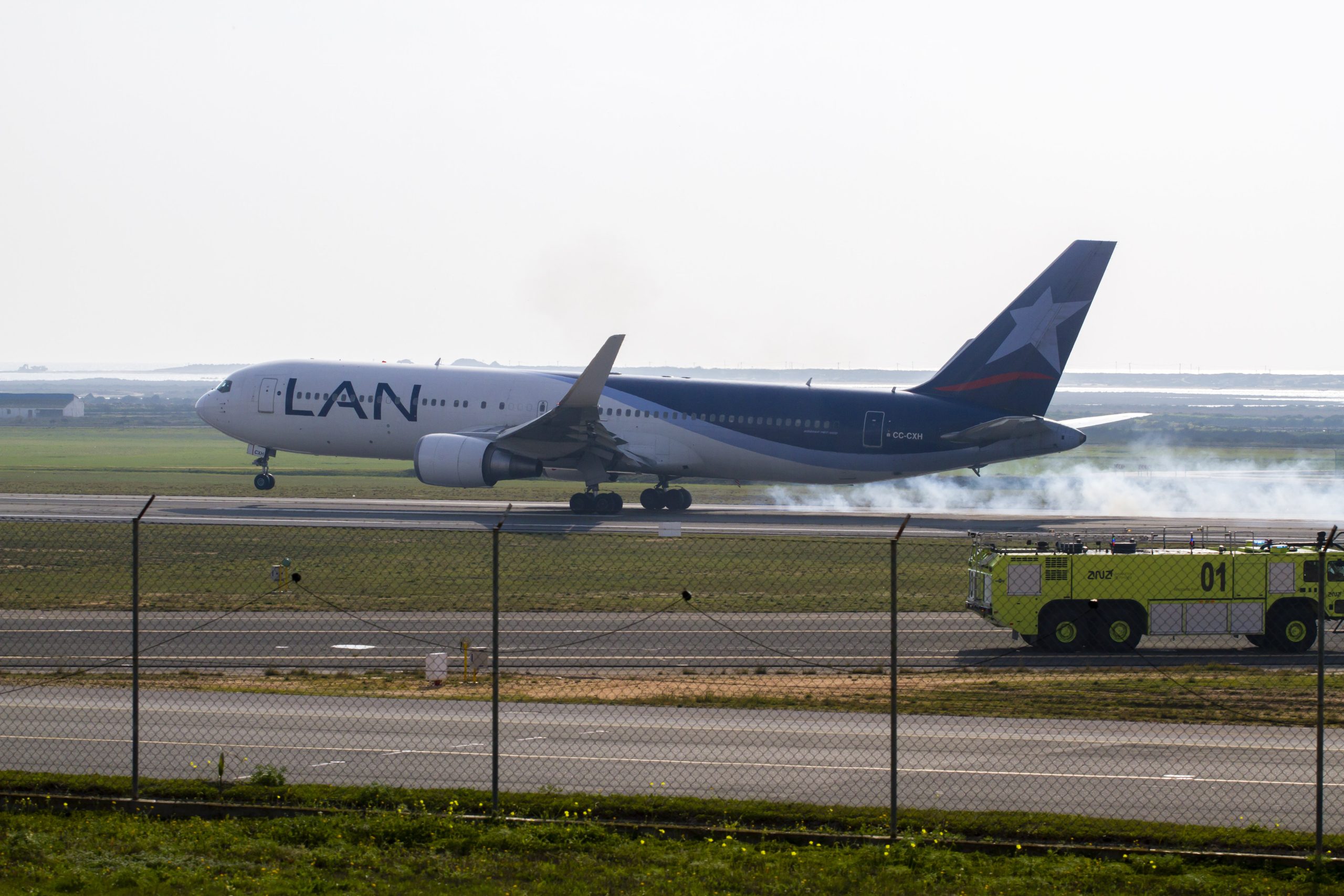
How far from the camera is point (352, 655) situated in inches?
918

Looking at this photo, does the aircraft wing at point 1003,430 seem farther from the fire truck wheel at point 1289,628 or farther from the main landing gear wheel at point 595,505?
the fire truck wheel at point 1289,628

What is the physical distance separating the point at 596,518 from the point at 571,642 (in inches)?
817

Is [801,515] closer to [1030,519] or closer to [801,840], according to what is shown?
[1030,519]

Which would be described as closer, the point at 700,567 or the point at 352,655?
the point at 352,655

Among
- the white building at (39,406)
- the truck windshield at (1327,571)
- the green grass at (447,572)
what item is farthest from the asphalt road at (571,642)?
the white building at (39,406)

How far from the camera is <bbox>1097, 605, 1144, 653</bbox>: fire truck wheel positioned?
78.7ft

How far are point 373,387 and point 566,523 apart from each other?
34.2ft

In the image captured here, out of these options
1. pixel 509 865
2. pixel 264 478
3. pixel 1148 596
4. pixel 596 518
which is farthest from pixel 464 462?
pixel 509 865

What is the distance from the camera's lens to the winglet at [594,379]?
44062mm

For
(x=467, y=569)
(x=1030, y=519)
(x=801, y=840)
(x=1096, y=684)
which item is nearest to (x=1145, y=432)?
(x=1030, y=519)

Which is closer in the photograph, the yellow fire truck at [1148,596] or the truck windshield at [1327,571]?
the yellow fire truck at [1148,596]

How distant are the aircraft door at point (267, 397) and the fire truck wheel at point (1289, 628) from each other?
3640cm

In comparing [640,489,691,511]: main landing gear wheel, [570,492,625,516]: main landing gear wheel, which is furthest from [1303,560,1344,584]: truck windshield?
[640,489,691,511]: main landing gear wheel

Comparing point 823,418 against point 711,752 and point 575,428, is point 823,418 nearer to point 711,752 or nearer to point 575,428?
point 575,428
